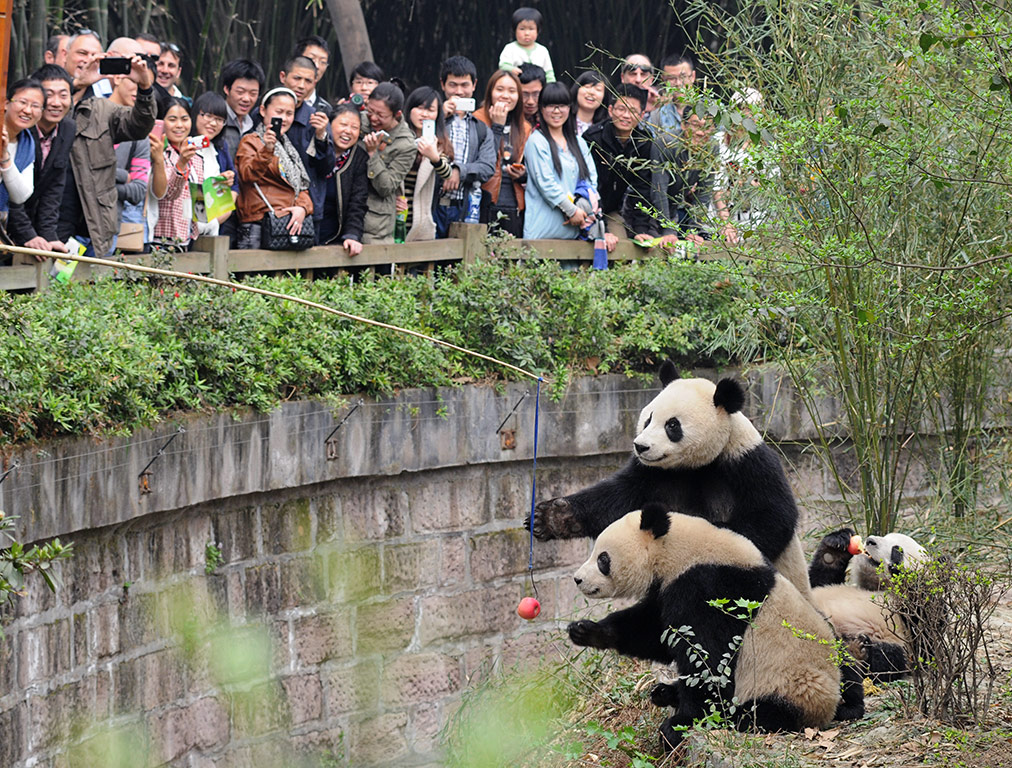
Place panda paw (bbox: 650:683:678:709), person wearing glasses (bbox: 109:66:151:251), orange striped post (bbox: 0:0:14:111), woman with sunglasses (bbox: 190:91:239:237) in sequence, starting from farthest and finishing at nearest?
woman with sunglasses (bbox: 190:91:239:237) < person wearing glasses (bbox: 109:66:151:251) < panda paw (bbox: 650:683:678:709) < orange striped post (bbox: 0:0:14:111)

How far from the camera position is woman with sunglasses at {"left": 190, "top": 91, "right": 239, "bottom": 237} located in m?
7.62

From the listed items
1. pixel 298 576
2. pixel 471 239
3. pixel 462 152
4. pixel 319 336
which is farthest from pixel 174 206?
pixel 298 576

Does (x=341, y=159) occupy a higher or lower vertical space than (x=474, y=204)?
higher

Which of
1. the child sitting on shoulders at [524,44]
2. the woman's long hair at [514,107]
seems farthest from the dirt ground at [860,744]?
the child sitting on shoulders at [524,44]

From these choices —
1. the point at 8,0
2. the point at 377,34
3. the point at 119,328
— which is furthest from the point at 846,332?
the point at 377,34

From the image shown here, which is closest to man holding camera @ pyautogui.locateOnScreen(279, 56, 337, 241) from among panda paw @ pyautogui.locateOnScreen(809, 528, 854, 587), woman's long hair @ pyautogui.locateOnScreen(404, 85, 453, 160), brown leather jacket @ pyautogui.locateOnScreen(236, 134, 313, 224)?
brown leather jacket @ pyautogui.locateOnScreen(236, 134, 313, 224)

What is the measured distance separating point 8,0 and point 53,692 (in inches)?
116

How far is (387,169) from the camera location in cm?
802

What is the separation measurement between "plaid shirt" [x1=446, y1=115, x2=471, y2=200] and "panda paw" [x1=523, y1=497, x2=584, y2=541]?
4106mm

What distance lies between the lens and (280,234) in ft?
24.8

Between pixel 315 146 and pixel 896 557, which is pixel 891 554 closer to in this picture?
pixel 896 557

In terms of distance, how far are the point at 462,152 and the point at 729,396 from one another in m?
4.53

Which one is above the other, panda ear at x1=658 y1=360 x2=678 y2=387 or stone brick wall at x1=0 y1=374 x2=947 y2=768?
panda ear at x1=658 y1=360 x2=678 y2=387

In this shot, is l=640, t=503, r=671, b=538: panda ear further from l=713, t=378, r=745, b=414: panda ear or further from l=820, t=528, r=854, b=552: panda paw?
l=820, t=528, r=854, b=552: panda paw
